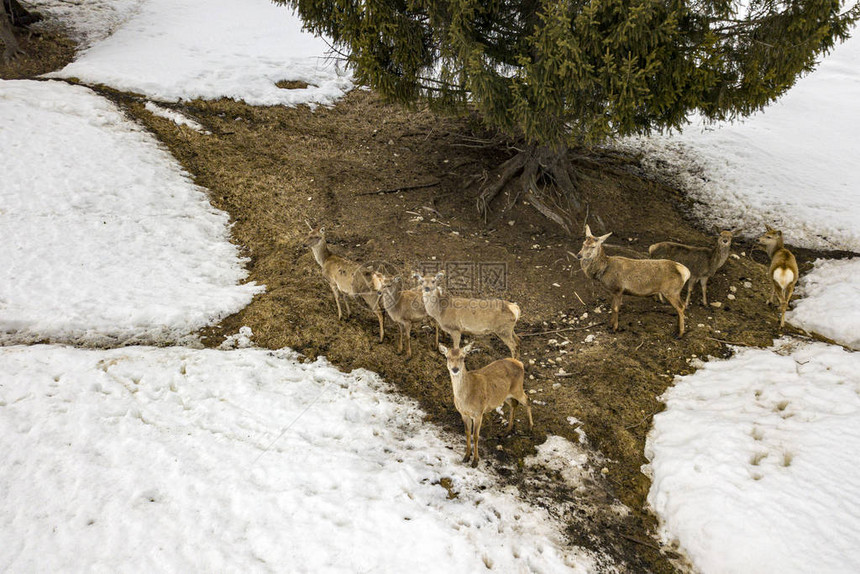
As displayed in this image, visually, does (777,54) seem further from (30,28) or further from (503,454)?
(30,28)

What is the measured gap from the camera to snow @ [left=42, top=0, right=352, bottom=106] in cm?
1664

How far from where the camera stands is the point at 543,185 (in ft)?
40.9

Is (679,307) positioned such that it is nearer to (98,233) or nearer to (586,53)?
(586,53)

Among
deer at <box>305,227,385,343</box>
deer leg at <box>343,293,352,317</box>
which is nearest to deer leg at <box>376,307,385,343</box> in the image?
deer at <box>305,227,385,343</box>

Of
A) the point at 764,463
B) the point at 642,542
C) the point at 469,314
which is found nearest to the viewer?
the point at 642,542

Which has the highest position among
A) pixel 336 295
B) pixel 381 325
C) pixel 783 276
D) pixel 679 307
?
pixel 783 276

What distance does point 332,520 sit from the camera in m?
5.67

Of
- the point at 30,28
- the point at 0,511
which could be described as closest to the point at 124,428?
the point at 0,511

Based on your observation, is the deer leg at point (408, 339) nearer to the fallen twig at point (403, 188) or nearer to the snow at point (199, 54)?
the fallen twig at point (403, 188)

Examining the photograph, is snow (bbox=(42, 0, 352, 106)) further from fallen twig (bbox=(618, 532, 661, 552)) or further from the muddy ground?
fallen twig (bbox=(618, 532, 661, 552))

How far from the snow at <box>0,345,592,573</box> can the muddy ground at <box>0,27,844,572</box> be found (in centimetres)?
60

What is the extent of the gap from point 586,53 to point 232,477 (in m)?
8.49

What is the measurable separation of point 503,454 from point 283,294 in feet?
16.4

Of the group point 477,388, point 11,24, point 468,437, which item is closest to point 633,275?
point 477,388
